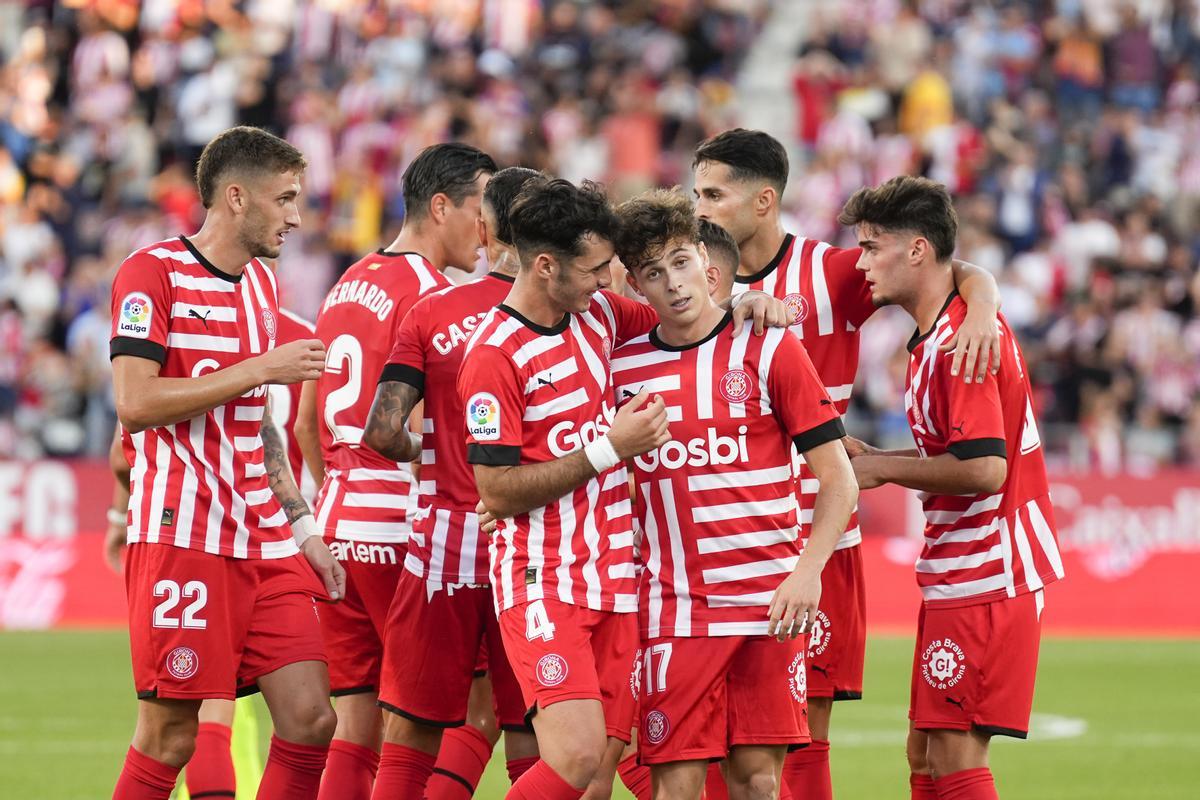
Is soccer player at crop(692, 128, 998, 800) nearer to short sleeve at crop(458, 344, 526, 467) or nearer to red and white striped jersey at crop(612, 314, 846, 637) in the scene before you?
red and white striped jersey at crop(612, 314, 846, 637)

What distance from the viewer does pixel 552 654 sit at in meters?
5.78

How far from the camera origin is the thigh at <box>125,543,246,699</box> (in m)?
6.13

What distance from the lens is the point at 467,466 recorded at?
6.54 m

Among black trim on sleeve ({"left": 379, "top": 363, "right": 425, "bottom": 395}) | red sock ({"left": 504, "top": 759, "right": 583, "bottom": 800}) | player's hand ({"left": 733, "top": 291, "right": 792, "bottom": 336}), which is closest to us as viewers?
red sock ({"left": 504, "top": 759, "right": 583, "bottom": 800})

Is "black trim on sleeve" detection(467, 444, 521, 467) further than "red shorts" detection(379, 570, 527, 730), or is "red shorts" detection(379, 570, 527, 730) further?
"red shorts" detection(379, 570, 527, 730)

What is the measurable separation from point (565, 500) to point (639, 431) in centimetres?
38

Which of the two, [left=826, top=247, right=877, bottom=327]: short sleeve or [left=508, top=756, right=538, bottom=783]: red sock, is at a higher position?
[left=826, top=247, right=877, bottom=327]: short sleeve

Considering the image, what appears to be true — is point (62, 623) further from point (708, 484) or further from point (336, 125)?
point (708, 484)

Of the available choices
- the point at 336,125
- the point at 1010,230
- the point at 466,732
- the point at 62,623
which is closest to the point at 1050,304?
the point at 1010,230

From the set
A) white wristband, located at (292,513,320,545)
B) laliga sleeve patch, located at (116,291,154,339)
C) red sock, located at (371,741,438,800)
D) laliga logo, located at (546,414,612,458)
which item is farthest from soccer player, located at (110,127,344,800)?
laliga logo, located at (546,414,612,458)

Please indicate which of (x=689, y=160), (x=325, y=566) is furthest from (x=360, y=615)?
(x=689, y=160)

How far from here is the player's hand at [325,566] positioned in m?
6.67

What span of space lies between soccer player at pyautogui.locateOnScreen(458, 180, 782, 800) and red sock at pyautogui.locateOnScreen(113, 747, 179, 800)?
1.30 meters

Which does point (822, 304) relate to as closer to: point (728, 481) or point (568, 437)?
point (728, 481)
